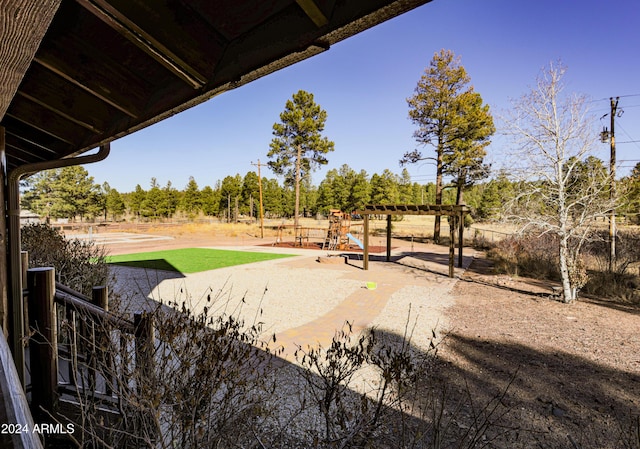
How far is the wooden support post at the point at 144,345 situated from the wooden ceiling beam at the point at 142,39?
5.27 feet

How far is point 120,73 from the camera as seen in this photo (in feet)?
6.40

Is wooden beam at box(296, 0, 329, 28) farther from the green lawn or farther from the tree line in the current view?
the tree line

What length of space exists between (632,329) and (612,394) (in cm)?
324

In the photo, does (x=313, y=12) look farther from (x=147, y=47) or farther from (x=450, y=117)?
(x=450, y=117)

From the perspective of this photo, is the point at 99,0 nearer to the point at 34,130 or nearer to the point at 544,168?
the point at 34,130

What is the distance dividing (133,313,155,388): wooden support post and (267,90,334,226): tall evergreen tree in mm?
27989

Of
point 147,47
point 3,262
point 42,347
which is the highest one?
point 147,47

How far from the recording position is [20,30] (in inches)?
32.1

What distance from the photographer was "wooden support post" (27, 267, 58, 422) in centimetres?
236

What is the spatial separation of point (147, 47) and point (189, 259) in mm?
15245

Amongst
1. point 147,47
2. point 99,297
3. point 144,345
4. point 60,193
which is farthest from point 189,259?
point 60,193

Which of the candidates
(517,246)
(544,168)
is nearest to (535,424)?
(544,168)

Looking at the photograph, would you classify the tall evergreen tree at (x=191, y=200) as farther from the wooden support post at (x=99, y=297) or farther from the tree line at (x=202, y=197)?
the wooden support post at (x=99, y=297)

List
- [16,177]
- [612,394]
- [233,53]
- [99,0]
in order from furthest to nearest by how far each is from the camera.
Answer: [612,394] → [16,177] → [233,53] → [99,0]
